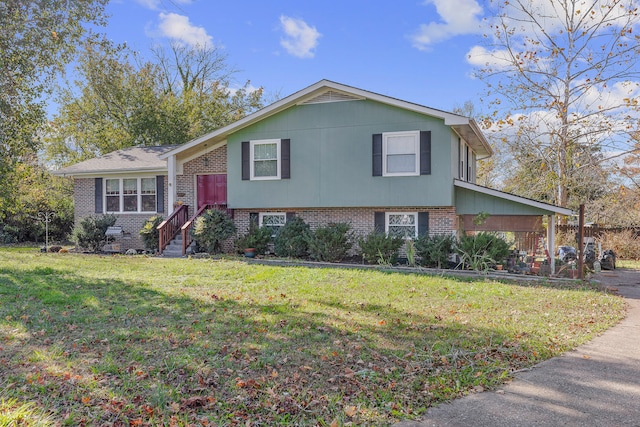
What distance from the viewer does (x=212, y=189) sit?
16859 millimetres

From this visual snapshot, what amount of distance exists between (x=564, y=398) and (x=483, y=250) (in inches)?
339

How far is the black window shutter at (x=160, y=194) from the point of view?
1731 cm

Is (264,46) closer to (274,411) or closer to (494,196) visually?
(494,196)

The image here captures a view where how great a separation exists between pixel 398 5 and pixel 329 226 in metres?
7.40

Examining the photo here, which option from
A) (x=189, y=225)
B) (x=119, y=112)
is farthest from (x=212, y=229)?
(x=119, y=112)

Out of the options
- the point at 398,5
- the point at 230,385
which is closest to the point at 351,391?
the point at 230,385

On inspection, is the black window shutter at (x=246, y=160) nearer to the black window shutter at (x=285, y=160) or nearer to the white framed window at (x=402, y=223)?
the black window shutter at (x=285, y=160)

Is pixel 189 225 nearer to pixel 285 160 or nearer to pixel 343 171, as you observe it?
pixel 285 160

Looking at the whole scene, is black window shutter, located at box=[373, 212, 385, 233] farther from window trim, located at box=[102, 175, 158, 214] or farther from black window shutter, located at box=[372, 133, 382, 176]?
window trim, located at box=[102, 175, 158, 214]

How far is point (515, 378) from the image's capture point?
4.29 meters

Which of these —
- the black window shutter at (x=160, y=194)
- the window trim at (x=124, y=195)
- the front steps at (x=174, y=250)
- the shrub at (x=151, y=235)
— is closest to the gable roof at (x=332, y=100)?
the black window shutter at (x=160, y=194)

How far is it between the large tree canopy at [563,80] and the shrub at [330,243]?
9956 millimetres

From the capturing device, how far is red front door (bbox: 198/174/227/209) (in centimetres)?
1669

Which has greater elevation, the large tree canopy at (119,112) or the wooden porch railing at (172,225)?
the large tree canopy at (119,112)
